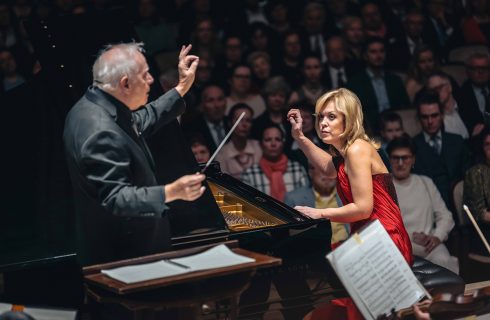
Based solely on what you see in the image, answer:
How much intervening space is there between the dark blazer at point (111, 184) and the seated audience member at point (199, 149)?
91.9 inches

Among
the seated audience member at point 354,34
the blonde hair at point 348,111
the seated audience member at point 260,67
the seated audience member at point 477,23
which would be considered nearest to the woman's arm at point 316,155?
the blonde hair at point 348,111

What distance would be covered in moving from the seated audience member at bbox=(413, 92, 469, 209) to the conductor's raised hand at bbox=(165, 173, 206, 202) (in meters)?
3.38

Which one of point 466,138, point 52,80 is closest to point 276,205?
point 52,80

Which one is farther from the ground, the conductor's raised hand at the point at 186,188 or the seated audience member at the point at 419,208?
the conductor's raised hand at the point at 186,188

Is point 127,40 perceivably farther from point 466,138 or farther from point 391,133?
point 466,138

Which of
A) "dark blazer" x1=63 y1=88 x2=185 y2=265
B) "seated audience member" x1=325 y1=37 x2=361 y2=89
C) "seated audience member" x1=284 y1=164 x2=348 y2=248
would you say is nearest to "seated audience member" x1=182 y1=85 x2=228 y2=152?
"seated audience member" x1=284 y1=164 x2=348 y2=248

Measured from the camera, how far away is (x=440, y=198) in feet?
19.2

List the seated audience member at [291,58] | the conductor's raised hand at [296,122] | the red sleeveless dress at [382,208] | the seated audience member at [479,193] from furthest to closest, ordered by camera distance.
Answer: the seated audience member at [291,58] → the seated audience member at [479,193] → the conductor's raised hand at [296,122] → the red sleeveless dress at [382,208]

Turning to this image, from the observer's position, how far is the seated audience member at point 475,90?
688 cm

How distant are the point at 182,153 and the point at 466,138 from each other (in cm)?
345

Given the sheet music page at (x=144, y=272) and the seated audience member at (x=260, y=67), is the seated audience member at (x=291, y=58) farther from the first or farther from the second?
the sheet music page at (x=144, y=272)

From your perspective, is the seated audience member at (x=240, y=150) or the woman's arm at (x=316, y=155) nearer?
the woman's arm at (x=316, y=155)

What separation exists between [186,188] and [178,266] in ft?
0.85

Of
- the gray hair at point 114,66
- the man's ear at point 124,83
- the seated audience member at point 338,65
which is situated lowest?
the man's ear at point 124,83
